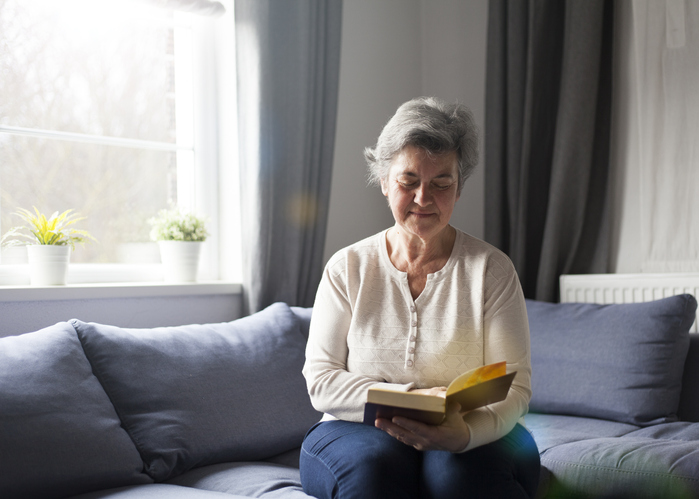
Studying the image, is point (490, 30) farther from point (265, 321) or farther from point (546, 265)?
point (265, 321)

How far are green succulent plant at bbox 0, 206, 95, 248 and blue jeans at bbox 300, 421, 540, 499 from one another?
1.21m

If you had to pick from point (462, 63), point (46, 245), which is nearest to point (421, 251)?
point (46, 245)

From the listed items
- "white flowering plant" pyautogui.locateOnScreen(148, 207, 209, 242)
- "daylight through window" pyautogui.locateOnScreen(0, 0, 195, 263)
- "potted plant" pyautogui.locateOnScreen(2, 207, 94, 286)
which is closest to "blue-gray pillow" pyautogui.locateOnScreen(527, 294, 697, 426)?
"white flowering plant" pyautogui.locateOnScreen(148, 207, 209, 242)

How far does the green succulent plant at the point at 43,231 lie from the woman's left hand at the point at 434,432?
1.40 metres

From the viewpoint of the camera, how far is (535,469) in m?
1.42

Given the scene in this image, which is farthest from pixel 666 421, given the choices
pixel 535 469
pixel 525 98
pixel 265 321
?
pixel 525 98

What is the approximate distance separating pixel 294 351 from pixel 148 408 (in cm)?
51

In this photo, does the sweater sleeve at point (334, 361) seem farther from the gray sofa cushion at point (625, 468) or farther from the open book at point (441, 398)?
the gray sofa cushion at point (625, 468)

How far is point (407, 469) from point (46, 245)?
4.62 ft

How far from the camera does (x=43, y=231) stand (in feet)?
6.94

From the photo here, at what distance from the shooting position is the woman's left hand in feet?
3.98

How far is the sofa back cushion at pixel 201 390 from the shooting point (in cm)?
167

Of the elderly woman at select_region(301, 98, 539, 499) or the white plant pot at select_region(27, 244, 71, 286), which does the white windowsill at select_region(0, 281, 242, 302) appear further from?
the elderly woman at select_region(301, 98, 539, 499)

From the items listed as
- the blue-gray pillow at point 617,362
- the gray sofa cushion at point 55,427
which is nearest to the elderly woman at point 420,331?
the gray sofa cushion at point 55,427
